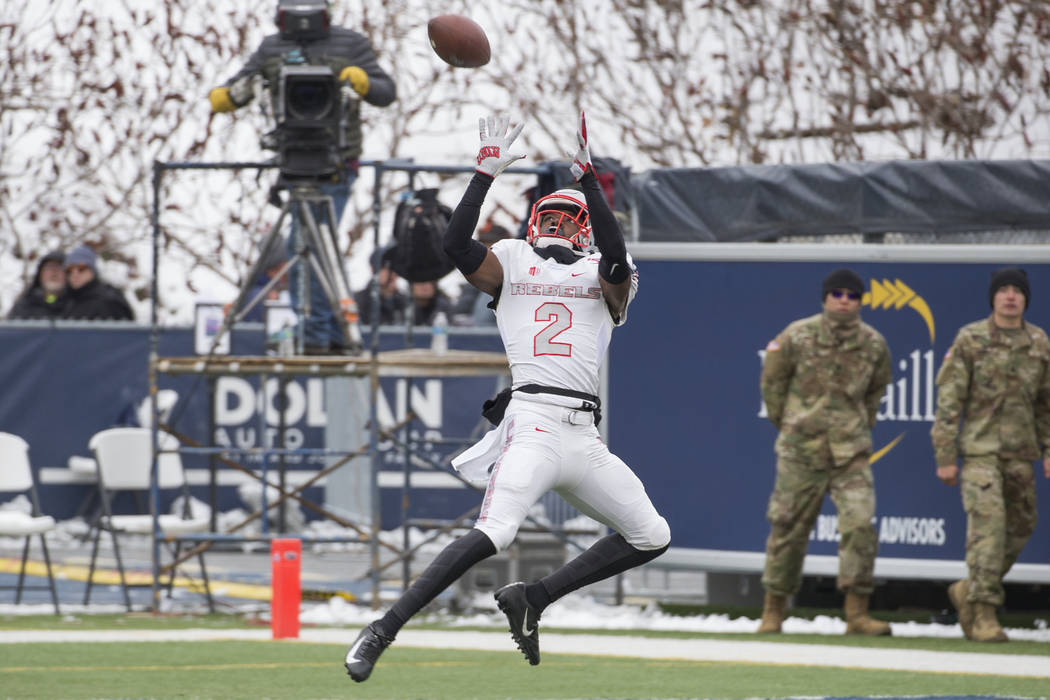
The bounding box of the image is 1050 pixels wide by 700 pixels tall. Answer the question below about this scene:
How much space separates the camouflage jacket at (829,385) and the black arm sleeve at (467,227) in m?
4.46

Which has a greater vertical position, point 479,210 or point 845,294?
point 479,210

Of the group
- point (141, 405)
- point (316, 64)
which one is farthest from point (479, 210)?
point (141, 405)

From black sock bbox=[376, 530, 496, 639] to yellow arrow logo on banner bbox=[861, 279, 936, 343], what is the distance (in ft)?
19.1

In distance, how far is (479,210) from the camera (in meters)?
7.73

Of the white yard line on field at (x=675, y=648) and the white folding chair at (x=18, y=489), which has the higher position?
the white folding chair at (x=18, y=489)

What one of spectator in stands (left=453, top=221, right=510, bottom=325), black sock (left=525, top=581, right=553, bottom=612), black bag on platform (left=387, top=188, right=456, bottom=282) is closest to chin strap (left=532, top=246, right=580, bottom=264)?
black sock (left=525, top=581, right=553, bottom=612)

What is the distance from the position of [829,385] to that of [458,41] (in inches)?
164

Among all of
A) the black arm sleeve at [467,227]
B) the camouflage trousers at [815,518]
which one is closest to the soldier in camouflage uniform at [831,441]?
the camouflage trousers at [815,518]

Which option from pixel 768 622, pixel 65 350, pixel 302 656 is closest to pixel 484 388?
pixel 65 350

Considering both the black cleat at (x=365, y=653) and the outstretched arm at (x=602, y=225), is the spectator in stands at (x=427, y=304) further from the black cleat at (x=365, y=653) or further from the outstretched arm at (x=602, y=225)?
the black cleat at (x=365, y=653)

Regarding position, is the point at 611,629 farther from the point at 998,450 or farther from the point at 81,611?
the point at 81,611

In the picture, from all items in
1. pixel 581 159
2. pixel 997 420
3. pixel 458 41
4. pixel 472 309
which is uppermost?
pixel 458 41

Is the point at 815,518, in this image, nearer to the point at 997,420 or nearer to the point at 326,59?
the point at 997,420

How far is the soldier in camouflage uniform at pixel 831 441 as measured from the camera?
37.9ft
